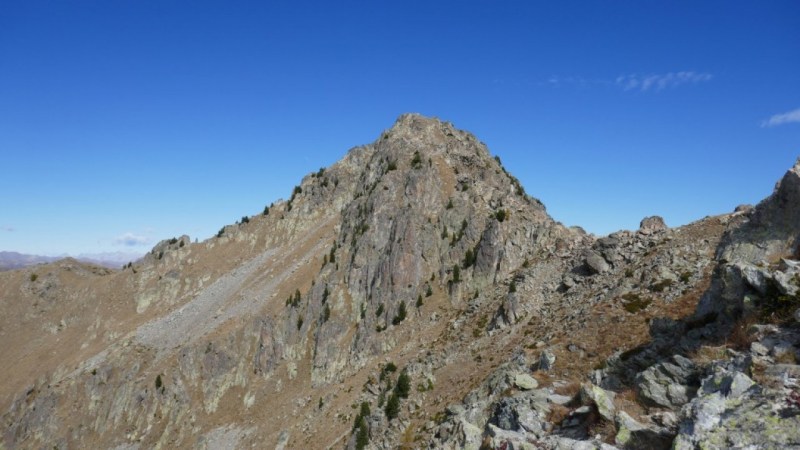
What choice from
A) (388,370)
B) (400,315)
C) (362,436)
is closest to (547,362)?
(362,436)

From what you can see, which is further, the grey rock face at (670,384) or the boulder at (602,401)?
the grey rock face at (670,384)

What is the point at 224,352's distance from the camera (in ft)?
309

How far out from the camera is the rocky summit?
16.4 m

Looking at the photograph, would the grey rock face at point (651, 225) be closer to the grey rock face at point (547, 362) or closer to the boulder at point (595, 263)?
the boulder at point (595, 263)

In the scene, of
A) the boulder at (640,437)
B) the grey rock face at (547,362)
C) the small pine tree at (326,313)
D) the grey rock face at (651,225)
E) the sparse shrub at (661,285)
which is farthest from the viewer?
the small pine tree at (326,313)

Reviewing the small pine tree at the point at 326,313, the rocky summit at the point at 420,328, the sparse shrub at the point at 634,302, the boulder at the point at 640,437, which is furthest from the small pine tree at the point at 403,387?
the boulder at the point at 640,437

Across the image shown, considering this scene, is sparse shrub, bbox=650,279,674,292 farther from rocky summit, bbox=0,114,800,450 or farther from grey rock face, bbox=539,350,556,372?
grey rock face, bbox=539,350,556,372

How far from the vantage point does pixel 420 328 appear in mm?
71062

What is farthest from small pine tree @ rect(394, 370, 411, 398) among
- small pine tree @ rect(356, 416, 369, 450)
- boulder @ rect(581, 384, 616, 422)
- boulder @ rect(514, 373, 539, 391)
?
boulder @ rect(581, 384, 616, 422)

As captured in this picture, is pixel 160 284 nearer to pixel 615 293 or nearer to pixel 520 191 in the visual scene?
pixel 520 191

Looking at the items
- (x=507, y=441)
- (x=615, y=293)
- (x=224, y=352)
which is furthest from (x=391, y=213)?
(x=507, y=441)

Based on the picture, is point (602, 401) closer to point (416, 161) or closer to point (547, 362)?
point (547, 362)

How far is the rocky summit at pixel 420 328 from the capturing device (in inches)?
645

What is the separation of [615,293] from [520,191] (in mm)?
61946
